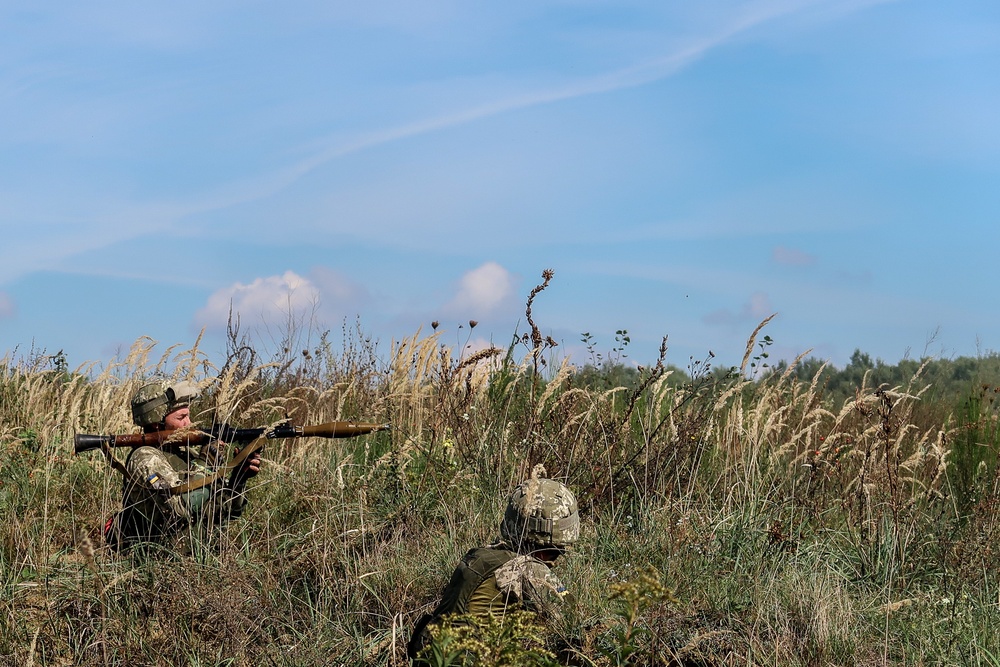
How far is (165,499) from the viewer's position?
5.61 meters

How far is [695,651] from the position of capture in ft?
13.2

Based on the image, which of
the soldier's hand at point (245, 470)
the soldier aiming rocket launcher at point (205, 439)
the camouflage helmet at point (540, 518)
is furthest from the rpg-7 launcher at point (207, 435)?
the camouflage helmet at point (540, 518)

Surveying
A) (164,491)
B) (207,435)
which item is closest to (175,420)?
(207,435)

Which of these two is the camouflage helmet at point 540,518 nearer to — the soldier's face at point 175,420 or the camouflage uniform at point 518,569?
the camouflage uniform at point 518,569

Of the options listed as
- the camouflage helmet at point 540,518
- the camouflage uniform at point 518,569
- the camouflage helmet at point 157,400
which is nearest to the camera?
the camouflage uniform at point 518,569

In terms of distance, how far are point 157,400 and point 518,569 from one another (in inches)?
109

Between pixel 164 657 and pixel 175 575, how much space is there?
457 mm

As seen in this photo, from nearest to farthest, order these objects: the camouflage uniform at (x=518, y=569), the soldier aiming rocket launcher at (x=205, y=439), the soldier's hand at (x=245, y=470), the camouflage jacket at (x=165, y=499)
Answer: the camouflage uniform at (x=518, y=569) < the camouflage jacket at (x=165, y=499) < the soldier aiming rocket launcher at (x=205, y=439) < the soldier's hand at (x=245, y=470)

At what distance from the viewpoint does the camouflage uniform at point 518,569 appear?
3.96 m

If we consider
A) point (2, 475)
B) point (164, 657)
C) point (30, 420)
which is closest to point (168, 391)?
point (164, 657)

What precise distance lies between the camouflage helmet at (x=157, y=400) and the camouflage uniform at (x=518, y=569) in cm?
237

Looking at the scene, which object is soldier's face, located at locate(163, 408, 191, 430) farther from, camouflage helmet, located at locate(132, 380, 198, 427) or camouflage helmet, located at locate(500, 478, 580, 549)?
camouflage helmet, located at locate(500, 478, 580, 549)

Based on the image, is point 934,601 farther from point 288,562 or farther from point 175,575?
point 175,575

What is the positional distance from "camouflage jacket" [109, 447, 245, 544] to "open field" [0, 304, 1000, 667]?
7.3 inches
